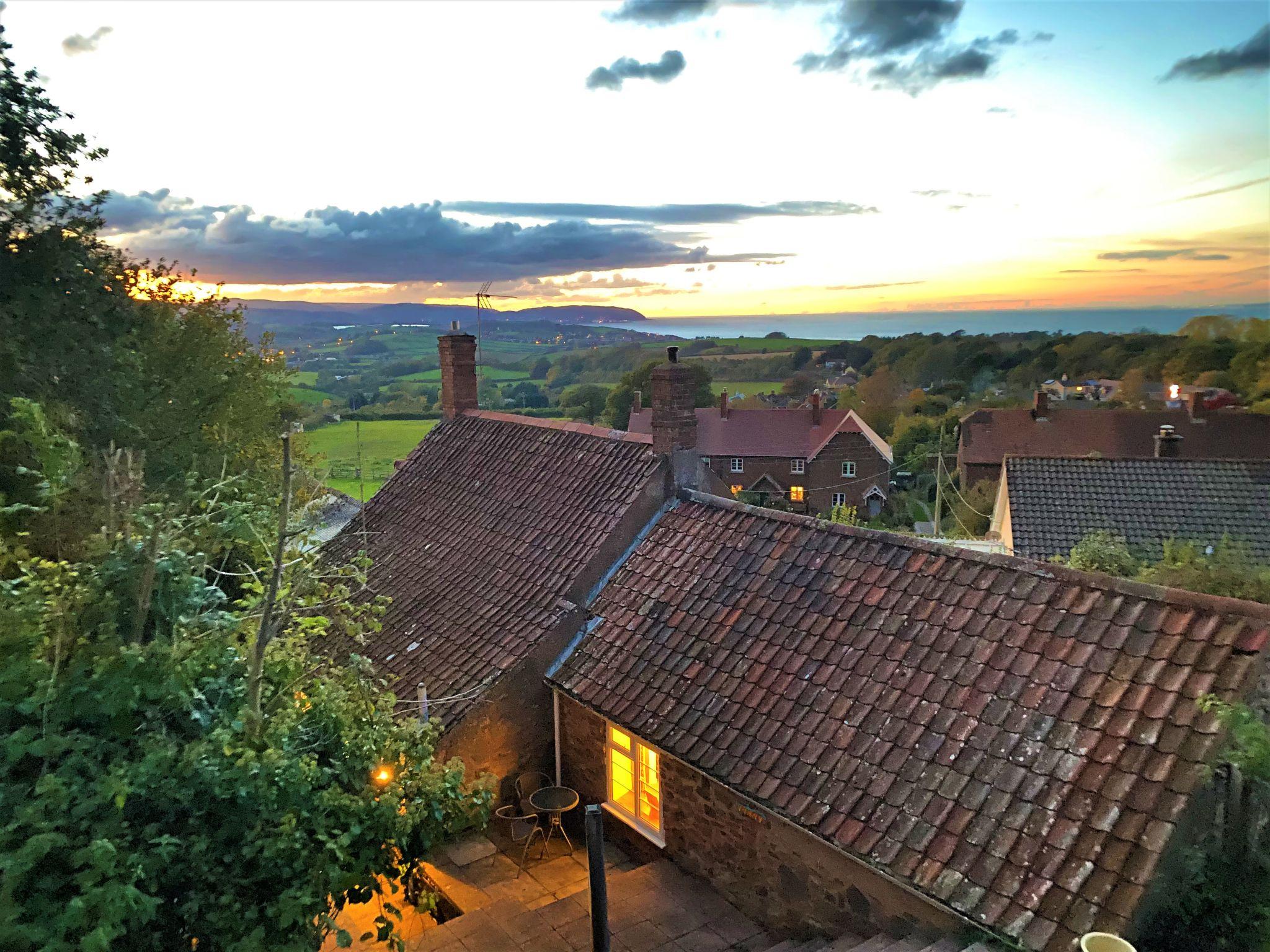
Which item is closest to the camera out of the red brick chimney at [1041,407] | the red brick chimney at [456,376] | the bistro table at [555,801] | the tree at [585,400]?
the bistro table at [555,801]

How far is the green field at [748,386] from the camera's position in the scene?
73.8 m

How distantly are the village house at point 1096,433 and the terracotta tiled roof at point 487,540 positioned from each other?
2294cm

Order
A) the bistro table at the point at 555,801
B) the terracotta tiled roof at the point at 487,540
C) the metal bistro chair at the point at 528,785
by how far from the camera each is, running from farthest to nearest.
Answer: the terracotta tiled roof at the point at 487,540 < the metal bistro chair at the point at 528,785 < the bistro table at the point at 555,801

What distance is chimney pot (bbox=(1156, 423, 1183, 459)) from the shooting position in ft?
90.1

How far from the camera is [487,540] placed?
14219mm

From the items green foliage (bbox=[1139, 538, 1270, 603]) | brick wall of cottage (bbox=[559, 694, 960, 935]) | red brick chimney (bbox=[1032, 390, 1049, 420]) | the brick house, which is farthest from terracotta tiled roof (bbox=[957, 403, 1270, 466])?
brick wall of cottage (bbox=[559, 694, 960, 935])

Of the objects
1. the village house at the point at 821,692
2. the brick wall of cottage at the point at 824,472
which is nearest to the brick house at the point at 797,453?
the brick wall of cottage at the point at 824,472

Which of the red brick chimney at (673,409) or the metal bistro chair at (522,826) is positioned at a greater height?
the red brick chimney at (673,409)

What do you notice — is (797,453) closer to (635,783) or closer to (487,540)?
(487,540)

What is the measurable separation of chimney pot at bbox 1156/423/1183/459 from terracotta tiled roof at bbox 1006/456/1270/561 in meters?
6.42

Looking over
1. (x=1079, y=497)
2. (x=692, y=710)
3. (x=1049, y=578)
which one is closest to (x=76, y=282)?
Answer: (x=692, y=710)

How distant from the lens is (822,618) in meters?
9.31

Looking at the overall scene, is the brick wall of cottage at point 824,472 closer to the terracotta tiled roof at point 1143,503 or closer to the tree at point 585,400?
the tree at point 585,400

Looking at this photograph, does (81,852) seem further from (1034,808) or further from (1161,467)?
(1161,467)
